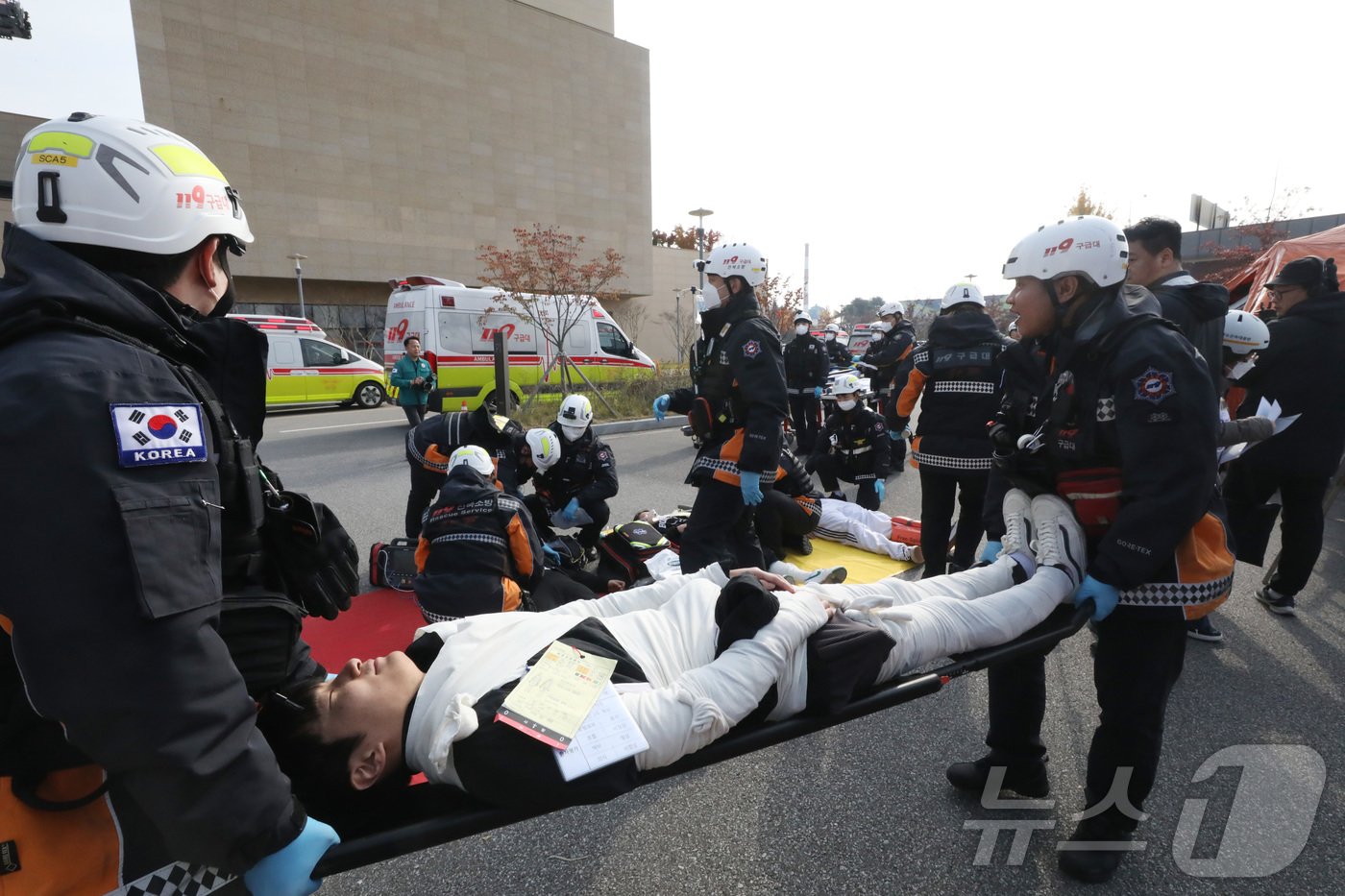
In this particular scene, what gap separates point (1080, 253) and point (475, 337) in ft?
39.1

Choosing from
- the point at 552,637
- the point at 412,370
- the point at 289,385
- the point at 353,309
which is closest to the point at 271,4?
the point at 353,309

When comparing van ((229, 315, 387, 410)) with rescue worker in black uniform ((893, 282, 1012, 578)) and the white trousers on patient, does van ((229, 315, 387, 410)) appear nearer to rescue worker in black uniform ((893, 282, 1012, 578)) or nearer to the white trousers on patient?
rescue worker in black uniform ((893, 282, 1012, 578))

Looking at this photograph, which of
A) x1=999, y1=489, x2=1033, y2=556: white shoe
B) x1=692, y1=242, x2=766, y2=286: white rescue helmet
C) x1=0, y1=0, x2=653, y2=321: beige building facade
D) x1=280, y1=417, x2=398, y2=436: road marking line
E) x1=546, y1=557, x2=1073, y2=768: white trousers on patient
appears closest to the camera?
x1=546, y1=557, x2=1073, y2=768: white trousers on patient

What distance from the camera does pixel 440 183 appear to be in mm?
25734

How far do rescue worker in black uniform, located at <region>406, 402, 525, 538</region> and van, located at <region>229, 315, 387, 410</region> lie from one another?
A: 10.2 metres

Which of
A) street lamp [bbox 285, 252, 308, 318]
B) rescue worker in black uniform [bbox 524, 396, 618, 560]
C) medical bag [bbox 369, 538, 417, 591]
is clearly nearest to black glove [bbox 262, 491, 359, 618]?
medical bag [bbox 369, 538, 417, 591]

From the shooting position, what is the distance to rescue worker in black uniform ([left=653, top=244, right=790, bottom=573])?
3600 millimetres

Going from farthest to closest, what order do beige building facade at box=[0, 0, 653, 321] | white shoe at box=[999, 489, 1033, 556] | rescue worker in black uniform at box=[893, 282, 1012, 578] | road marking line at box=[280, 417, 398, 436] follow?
1. beige building facade at box=[0, 0, 653, 321]
2. road marking line at box=[280, 417, 398, 436]
3. rescue worker in black uniform at box=[893, 282, 1012, 578]
4. white shoe at box=[999, 489, 1033, 556]

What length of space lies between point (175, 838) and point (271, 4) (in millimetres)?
29508

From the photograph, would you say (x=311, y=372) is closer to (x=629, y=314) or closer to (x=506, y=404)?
(x=506, y=404)

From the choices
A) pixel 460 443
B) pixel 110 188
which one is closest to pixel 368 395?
pixel 460 443

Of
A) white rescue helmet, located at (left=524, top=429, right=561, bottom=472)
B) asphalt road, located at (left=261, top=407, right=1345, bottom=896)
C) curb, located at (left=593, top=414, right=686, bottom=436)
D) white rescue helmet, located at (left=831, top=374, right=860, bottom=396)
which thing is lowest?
asphalt road, located at (left=261, top=407, right=1345, bottom=896)

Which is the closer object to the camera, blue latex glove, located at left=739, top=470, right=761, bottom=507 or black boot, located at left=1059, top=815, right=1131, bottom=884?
black boot, located at left=1059, top=815, right=1131, bottom=884

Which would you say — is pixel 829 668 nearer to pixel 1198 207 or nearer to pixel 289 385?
pixel 1198 207
